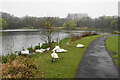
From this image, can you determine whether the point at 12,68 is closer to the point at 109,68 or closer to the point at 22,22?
the point at 109,68

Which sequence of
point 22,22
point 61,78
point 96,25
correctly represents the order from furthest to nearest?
point 22,22 → point 96,25 → point 61,78

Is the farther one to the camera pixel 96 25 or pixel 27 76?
pixel 96 25

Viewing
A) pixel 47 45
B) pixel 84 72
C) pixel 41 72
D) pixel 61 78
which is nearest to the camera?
pixel 61 78

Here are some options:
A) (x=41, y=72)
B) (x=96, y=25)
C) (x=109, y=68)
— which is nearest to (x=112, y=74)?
(x=109, y=68)

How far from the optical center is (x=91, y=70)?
5109 millimetres

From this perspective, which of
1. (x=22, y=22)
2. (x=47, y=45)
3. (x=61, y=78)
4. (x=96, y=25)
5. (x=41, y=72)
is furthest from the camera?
(x=22, y=22)

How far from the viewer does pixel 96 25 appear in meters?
66.4

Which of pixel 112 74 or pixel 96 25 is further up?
pixel 96 25

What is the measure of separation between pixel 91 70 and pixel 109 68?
1.21m

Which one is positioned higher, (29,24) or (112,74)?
(29,24)

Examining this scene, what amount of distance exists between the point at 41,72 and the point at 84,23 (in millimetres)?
69997

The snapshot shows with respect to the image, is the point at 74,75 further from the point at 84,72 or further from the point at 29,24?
the point at 29,24

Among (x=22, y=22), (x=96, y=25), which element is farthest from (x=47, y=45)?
(x=22, y=22)

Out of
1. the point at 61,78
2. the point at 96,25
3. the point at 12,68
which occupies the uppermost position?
the point at 96,25
